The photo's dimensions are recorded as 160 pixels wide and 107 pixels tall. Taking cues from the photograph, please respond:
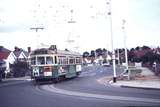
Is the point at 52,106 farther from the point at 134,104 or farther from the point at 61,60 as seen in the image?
the point at 61,60

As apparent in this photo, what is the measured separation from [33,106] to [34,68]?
58.8ft

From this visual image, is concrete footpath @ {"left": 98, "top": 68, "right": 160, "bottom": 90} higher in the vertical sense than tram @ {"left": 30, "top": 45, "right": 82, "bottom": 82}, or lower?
lower

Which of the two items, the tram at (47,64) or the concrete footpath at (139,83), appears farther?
the tram at (47,64)

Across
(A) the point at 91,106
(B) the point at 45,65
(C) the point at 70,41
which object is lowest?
(A) the point at 91,106

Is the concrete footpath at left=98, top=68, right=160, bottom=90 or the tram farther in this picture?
the tram

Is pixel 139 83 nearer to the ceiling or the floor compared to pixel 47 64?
nearer to the floor

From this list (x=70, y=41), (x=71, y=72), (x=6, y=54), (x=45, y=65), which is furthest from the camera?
(x=6, y=54)

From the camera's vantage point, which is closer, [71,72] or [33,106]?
[33,106]

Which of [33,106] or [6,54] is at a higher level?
[6,54]

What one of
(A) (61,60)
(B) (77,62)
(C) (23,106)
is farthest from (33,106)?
(B) (77,62)

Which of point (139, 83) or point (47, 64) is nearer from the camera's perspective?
point (139, 83)

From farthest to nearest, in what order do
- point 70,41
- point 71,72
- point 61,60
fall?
point 70,41, point 71,72, point 61,60

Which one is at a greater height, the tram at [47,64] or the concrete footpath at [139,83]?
the tram at [47,64]

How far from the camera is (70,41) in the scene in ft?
189
